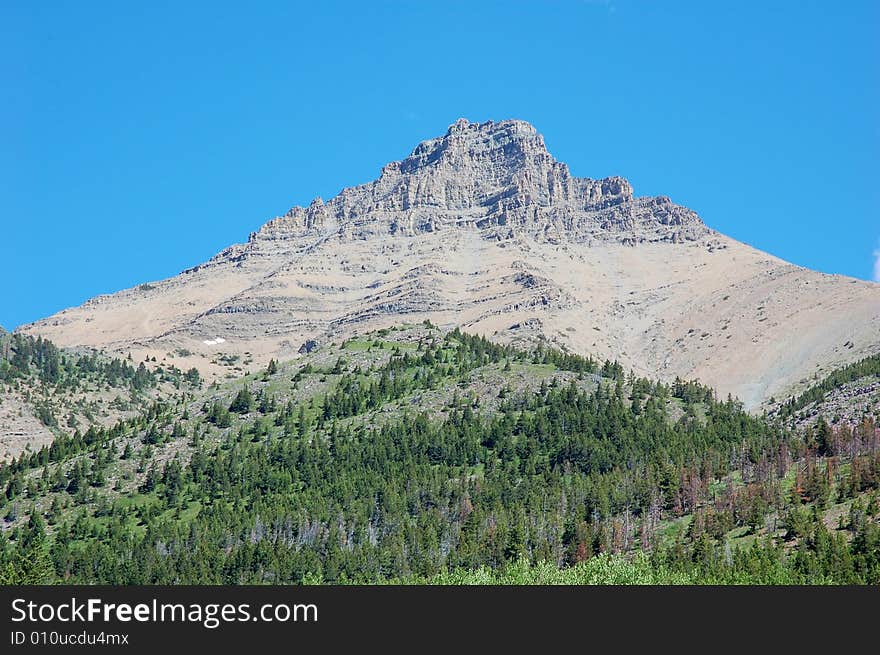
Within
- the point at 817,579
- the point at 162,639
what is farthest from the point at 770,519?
the point at 162,639

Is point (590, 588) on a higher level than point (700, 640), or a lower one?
higher

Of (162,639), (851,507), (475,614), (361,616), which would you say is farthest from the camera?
(851,507)

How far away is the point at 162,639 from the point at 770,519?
457ft

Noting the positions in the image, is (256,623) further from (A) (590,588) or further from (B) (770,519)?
(B) (770,519)

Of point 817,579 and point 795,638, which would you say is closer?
point 795,638

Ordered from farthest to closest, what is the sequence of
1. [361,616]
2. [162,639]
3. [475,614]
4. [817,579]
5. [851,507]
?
[851,507]
[817,579]
[475,614]
[361,616]
[162,639]

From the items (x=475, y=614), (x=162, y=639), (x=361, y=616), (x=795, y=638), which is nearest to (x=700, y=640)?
(x=795, y=638)

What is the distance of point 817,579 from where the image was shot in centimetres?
15225

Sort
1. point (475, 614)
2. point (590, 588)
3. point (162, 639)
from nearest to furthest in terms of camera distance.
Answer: point (162, 639) < point (475, 614) < point (590, 588)

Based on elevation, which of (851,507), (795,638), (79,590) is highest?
(851,507)

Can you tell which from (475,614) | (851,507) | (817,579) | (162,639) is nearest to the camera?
(162,639)

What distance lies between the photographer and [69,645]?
78.9m

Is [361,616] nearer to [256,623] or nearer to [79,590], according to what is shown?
[256,623]

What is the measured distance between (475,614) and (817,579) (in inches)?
2941
